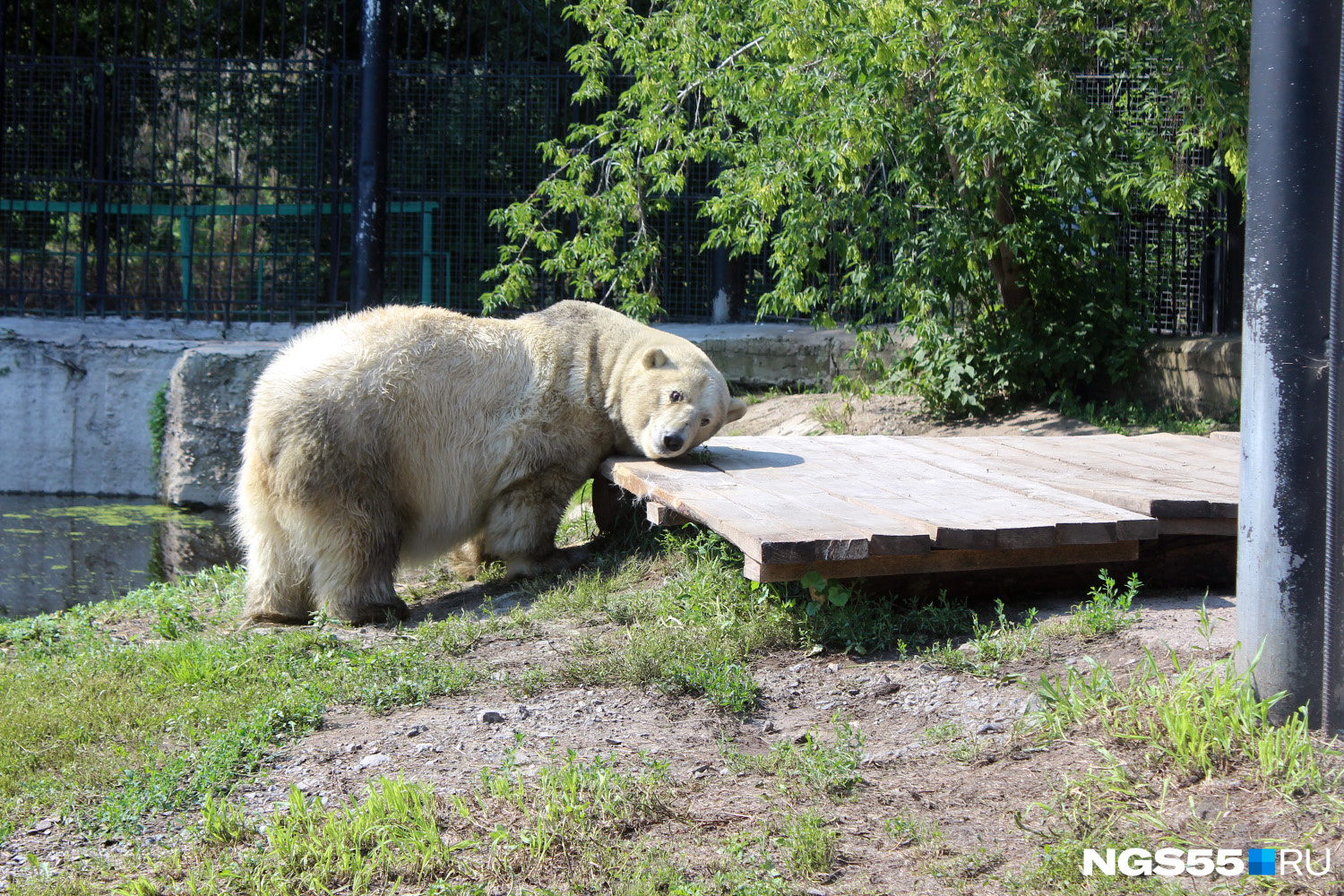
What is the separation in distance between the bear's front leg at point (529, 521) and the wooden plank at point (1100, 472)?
204 cm

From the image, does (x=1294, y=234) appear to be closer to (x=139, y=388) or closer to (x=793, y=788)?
(x=793, y=788)

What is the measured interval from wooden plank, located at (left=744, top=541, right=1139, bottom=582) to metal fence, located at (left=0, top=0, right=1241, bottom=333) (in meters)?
7.07

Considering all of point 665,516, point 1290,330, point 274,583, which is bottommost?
point 274,583

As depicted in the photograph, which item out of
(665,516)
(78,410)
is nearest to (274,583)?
(665,516)

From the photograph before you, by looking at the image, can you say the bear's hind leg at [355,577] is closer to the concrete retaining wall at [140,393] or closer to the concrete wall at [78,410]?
the concrete retaining wall at [140,393]

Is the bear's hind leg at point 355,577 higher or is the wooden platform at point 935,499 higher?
the wooden platform at point 935,499

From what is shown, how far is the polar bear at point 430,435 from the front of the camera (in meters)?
4.82

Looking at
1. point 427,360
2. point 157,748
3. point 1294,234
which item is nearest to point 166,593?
point 427,360

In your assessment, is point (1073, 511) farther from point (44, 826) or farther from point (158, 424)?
point (158, 424)

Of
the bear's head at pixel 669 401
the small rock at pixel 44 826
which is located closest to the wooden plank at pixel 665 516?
the bear's head at pixel 669 401

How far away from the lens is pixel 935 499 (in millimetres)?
4266

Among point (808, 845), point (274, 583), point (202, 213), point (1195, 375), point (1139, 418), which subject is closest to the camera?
point (808, 845)

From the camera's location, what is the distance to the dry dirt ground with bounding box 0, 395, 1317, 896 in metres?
2.51

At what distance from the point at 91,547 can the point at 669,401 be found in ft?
17.1
